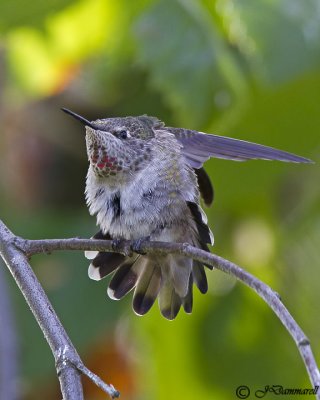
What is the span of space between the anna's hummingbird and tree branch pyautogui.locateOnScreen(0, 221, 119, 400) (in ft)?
1.90

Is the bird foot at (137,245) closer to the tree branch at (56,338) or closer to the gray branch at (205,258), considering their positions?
the gray branch at (205,258)

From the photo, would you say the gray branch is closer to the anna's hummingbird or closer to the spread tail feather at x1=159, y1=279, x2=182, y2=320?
the anna's hummingbird

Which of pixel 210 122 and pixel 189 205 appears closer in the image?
pixel 189 205

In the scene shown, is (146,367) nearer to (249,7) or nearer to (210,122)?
(210,122)

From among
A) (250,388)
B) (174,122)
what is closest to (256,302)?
(250,388)

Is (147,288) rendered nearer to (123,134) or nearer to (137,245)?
(137,245)

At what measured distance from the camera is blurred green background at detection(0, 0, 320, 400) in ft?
12.0

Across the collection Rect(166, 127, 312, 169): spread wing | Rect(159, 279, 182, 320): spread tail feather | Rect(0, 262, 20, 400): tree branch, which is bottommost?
Rect(0, 262, 20, 400): tree branch

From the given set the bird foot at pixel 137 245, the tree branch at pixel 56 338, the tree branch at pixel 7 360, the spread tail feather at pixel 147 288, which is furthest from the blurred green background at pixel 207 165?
the tree branch at pixel 56 338

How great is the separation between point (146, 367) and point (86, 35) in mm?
1470

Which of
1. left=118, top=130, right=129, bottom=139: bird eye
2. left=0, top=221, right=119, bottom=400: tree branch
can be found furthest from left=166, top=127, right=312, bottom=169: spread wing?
left=0, top=221, right=119, bottom=400: tree branch

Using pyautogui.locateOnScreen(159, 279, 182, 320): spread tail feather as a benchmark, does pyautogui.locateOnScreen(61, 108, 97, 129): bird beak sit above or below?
above

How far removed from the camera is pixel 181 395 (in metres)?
4.09

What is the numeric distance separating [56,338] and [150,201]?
2.46 feet
